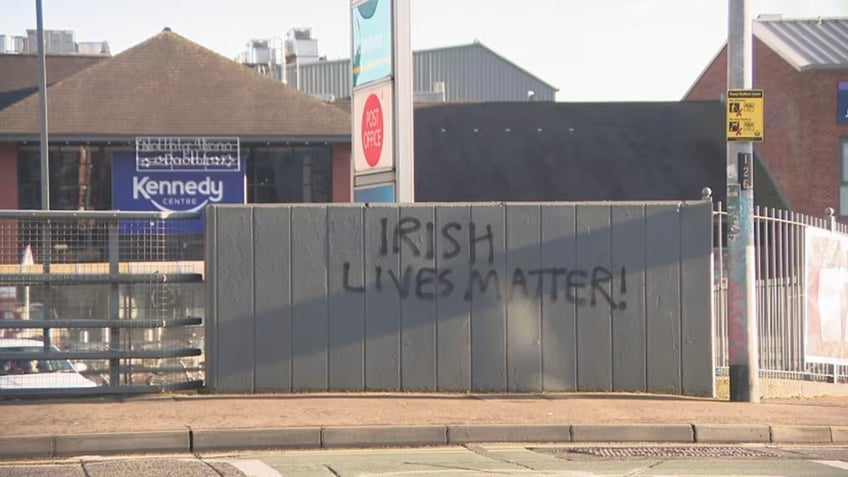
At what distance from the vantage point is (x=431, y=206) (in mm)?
12828

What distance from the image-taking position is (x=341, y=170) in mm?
35812

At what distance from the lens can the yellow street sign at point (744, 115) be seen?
12828 mm

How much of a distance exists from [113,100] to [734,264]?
1041 inches

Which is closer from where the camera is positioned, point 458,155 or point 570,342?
point 570,342

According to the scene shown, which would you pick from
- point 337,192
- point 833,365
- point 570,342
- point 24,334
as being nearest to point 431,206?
point 570,342

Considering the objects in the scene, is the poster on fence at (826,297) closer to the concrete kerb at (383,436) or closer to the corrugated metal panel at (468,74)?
the concrete kerb at (383,436)

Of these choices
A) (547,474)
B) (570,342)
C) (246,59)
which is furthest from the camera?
(246,59)

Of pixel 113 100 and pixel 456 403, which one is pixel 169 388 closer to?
pixel 456 403

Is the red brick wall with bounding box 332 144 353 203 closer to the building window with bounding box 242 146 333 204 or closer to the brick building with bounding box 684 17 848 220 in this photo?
the building window with bounding box 242 146 333 204

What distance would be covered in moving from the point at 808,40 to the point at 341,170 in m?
16.9

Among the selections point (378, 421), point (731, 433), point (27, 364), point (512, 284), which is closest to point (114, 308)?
point (27, 364)

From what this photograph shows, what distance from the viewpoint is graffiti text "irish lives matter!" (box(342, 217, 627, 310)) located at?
12.8 metres

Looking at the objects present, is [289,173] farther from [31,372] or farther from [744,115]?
[744,115]

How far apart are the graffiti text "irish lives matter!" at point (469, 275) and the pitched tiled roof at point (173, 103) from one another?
21.9m
